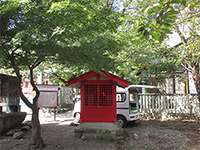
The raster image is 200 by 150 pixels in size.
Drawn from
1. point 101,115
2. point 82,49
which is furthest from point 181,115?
point 82,49

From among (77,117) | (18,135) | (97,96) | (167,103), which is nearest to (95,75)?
(97,96)

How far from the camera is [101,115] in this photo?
15.8 meters

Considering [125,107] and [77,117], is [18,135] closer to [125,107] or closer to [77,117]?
[77,117]

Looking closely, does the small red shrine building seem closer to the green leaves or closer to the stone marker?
the stone marker

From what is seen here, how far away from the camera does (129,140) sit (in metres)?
14.8

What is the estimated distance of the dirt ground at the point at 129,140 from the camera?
1336 centimetres

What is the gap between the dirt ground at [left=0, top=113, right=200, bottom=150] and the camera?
43.8ft

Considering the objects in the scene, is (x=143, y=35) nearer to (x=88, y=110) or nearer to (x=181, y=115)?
(x=88, y=110)

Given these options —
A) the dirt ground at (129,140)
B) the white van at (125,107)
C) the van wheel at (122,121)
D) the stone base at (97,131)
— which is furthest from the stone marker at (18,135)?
the van wheel at (122,121)

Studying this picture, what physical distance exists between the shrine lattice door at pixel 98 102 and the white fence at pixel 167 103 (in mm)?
7371

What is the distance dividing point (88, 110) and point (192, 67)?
9235 mm

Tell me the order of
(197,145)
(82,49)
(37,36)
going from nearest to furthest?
(37,36) → (82,49) → (197,145)

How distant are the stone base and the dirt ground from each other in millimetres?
272

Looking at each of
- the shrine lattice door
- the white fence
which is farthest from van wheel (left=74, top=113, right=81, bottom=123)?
the white fence
